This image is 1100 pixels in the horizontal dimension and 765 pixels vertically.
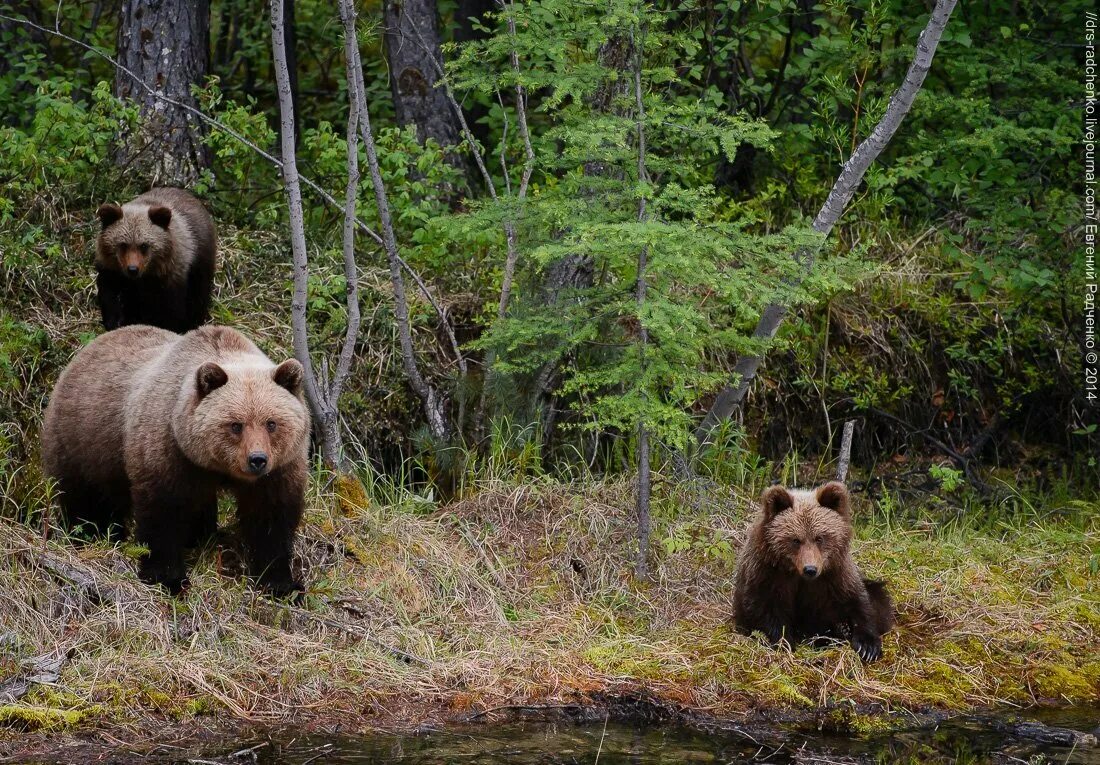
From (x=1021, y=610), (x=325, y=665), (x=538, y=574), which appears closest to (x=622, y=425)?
(x=538, y=574)

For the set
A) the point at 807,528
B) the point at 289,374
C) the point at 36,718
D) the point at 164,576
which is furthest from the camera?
the point at 807,528

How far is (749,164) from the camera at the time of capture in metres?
11.5

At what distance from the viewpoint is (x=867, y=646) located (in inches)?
255

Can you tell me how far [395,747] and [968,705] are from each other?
2.90 meters

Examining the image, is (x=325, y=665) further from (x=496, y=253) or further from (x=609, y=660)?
(x=496, y=253)

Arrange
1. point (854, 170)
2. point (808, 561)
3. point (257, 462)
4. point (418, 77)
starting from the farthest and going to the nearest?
1. point (418, 77)
2. point (854, 170)
3. point (808, 561)
4. point (257, 462)

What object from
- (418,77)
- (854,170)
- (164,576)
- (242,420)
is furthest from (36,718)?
(418,77)

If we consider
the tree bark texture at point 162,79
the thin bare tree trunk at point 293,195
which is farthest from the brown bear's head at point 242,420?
the tree bark texture at point 162,79

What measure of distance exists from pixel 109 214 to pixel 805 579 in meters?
5.03

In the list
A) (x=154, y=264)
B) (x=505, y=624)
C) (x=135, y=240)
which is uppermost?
(x=135, y=240)

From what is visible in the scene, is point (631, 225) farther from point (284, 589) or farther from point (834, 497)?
point (284, 589)

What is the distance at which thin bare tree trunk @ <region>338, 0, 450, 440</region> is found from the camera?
7.55 meters

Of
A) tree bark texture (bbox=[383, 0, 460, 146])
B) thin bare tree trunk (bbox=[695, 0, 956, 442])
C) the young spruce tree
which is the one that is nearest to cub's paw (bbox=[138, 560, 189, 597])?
the young spruce tree

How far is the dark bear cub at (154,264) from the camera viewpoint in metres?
8.12
